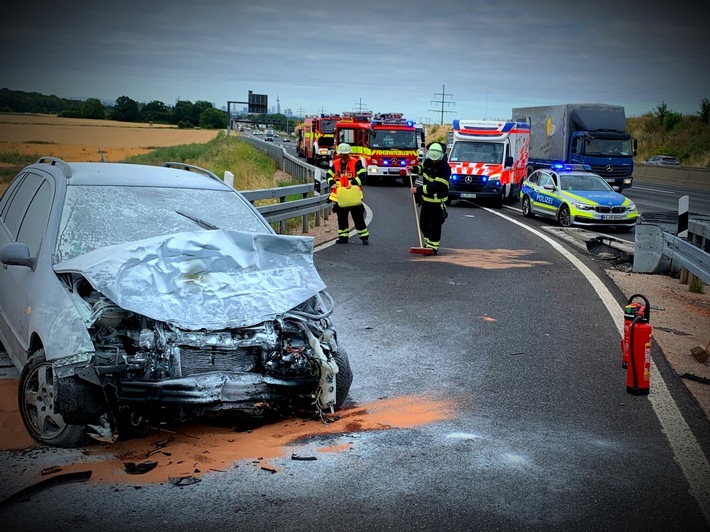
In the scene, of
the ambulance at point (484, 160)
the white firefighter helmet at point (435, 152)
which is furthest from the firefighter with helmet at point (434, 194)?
the ambulance at point (484, 160)

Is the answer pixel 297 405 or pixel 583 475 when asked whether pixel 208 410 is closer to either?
pixel 297 405

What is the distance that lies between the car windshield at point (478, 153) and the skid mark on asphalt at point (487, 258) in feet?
38.7

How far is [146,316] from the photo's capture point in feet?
16.1

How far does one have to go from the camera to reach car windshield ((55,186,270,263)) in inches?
227

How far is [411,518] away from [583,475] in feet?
4.17

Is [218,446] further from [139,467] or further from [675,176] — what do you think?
[675,176]

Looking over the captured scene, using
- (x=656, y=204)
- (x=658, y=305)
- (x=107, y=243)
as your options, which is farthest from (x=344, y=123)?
(x=107, y=243)

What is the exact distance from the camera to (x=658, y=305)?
10344 mm

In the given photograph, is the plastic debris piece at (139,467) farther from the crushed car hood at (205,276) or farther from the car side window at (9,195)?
the car side window at (9,195)

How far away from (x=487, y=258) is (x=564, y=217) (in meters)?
7.92

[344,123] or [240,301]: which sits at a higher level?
[344,123]

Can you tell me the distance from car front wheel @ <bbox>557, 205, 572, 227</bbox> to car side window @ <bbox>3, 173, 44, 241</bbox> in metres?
16.7

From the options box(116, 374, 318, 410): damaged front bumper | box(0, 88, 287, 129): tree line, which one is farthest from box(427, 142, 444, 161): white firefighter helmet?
box(0, 88, 287, 129): tree line

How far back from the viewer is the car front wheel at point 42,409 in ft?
15.7
